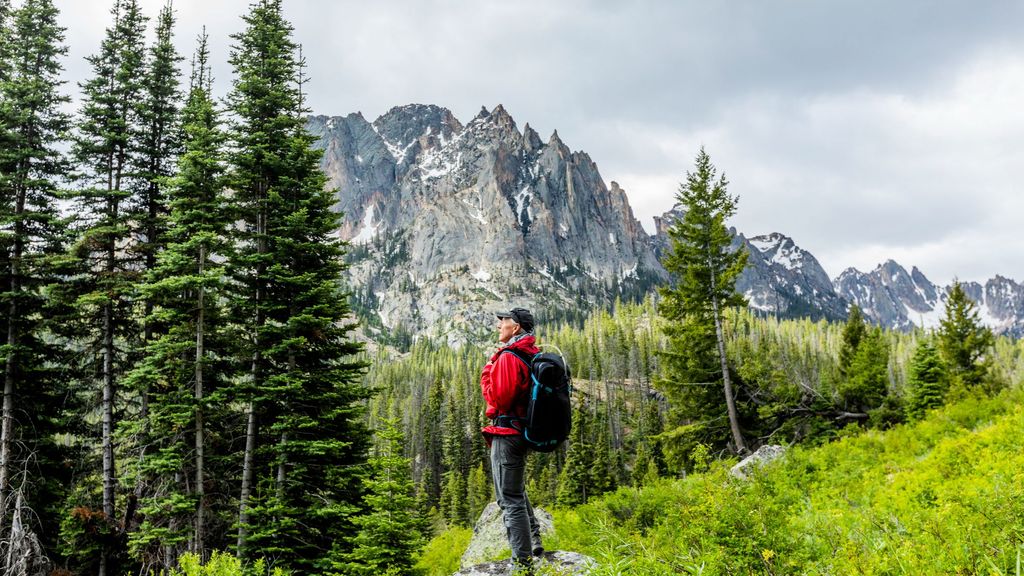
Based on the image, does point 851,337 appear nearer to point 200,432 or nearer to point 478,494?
point 200,432

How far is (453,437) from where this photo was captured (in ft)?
233

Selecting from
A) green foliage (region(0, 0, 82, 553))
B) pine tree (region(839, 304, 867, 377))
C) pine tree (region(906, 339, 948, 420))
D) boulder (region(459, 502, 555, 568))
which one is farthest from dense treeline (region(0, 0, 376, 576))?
pine tree (region(839, 304, 867, 377))

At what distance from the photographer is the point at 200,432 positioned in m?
13.2

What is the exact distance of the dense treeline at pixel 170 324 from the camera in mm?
13109

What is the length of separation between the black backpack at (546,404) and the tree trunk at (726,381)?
14.3m

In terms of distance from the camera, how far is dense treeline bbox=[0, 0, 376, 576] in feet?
43.0

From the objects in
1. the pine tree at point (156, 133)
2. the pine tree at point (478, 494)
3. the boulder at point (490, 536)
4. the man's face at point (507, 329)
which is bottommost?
the pine tree at point (478, 494)

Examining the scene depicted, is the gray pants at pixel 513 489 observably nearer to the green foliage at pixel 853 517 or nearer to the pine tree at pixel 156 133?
the green foliage at pixel 853 517

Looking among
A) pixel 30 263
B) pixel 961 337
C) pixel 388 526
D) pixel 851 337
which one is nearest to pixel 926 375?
pixel 851 337

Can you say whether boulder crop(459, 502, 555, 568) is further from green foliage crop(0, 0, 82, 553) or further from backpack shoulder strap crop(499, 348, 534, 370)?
green foliage crop(0, 0, 82, 553)

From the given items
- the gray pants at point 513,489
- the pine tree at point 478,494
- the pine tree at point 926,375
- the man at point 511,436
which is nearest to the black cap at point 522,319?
the man at point 511,436

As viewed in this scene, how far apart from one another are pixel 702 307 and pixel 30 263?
2197cm

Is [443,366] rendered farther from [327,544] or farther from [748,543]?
[748,543]

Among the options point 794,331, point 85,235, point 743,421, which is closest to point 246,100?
point 85,235
